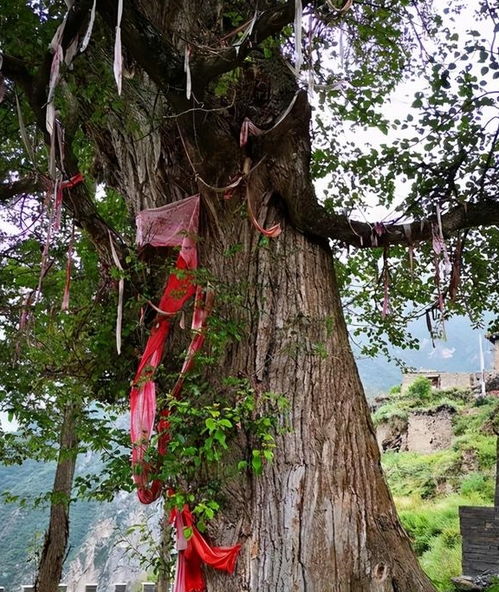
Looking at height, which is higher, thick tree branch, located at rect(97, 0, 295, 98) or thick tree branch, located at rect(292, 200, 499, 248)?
thick tree branch, located at rect(97, 0, 295, 98)

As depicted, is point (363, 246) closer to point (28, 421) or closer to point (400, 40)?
point (400, 40)

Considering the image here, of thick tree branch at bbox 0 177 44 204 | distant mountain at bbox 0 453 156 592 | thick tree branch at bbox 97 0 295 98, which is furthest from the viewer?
distant mountain at bbox 0 453 156 592

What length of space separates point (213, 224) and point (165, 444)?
1552mm

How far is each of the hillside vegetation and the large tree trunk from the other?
4.63 m

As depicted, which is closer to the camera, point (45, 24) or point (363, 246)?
point (45, 24)

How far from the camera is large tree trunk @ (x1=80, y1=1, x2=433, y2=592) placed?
2727 mm

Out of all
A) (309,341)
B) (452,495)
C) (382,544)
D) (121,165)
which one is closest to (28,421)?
(121,165)

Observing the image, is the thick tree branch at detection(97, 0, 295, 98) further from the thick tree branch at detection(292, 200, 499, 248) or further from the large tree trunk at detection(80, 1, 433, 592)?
the thick tree branch at detection(292, 200, 499, 248)

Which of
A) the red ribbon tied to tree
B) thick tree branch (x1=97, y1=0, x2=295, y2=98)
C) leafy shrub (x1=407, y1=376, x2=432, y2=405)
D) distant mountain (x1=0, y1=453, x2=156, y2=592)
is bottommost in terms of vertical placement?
distant mountain (x1=0, y1=453, x2=156, y2=592)

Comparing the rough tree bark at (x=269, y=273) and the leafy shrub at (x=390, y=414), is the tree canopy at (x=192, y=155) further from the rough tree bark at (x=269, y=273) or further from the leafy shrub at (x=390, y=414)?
the leafy shrub at (x=390, y=414)

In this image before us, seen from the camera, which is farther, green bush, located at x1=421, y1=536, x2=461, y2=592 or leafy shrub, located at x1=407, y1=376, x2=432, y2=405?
leafy shrub, located at x1=407, y1=376, x2=432, y2=405

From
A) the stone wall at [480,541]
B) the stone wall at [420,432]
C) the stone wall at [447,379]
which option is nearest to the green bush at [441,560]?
the stone wall at [480,541]

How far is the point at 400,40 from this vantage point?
5.05 meters

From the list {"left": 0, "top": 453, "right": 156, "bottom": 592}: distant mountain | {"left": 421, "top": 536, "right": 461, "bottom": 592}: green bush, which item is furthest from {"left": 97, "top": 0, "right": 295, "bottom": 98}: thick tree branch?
{"left": 0, "top": 453, "right": 156, "bottom": 592}: distant mountain
